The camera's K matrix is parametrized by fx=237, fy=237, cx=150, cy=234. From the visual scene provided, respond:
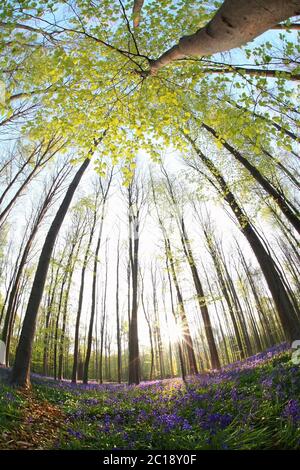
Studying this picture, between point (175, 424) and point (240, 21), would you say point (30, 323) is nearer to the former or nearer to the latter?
point (175, 424)

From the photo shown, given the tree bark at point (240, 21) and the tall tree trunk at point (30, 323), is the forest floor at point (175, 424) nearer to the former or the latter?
the tall tree trunk at point (30, 323)

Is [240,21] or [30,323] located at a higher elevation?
[240,21]

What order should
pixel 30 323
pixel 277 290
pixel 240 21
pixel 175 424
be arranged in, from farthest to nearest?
pixel 277 290 < pixel 30 323 < pixel 175 424 < pixel 240 21

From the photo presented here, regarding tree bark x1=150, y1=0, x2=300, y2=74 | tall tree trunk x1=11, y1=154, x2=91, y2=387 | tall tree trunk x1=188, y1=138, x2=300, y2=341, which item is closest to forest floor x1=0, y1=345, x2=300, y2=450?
tall tree trunk x1=11, y1=154, x2=91, y2=387

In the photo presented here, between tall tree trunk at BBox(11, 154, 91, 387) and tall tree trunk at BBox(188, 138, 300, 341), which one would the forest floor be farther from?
tall tree trunk at BBox(188, 138, 300, 341)

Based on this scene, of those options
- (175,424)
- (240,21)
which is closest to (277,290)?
(175,424)

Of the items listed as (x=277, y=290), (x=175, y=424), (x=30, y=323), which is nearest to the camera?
(x=175, y=424)

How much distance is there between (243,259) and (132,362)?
17.9 meters

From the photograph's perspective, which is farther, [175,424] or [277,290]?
[277,290]
